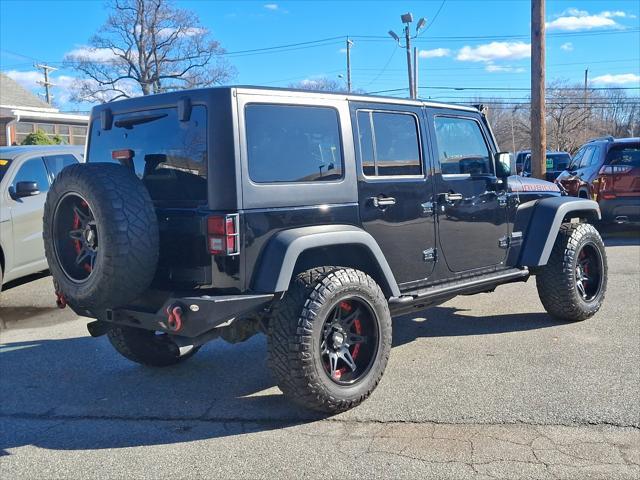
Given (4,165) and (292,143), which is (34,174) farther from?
(292,143)

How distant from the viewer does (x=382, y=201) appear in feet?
14.5

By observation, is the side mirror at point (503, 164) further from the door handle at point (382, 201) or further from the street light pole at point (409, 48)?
the street light pole at point (409, 48)

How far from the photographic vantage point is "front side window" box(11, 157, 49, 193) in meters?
7.69

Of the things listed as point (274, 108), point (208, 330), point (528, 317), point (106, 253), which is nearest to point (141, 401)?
point (208, 330)

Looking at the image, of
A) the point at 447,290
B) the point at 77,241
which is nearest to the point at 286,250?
the point at 77,241

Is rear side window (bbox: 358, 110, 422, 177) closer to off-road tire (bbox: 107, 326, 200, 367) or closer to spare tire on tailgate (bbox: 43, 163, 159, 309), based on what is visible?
spare tire on tailgate (bbox: 43, 163, 159, 309)

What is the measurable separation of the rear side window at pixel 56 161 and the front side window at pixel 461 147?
5.19 meters

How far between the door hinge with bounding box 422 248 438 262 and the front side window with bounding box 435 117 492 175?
0.64m

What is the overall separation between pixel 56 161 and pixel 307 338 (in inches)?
231

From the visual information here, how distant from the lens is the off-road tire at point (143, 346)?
4836mm

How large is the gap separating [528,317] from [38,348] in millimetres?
4788

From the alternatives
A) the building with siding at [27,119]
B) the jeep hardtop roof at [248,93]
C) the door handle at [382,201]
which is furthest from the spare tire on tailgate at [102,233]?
the building with siding at [27,119]

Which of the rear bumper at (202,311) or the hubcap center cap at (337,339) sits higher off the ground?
the rear bumper at (202,311)

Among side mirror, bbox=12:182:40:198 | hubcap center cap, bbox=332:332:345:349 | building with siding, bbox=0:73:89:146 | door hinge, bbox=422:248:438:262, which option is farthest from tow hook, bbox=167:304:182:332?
building with siding, bbox=0:73:89:146
